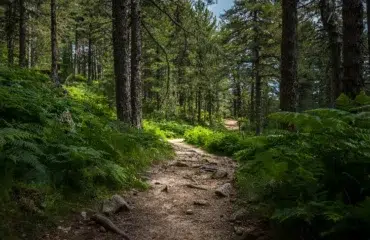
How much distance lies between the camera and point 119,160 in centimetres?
669

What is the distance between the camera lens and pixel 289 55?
7.53 m

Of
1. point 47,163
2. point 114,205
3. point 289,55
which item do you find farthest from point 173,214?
point 289,55

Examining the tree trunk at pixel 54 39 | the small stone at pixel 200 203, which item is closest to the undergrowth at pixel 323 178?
the small stone at pixel 200 203

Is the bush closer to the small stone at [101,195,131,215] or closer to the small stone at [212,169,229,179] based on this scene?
the small stone at [101,195,131,215]

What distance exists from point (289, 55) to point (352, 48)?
5.85 feet

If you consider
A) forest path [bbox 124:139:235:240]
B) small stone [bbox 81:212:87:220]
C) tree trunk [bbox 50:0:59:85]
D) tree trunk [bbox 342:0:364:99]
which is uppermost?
tree trunk [bbox 50:0:59:85]

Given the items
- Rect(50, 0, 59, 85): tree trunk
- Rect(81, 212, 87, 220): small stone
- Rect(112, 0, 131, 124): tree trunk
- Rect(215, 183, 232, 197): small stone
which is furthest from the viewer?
Rect(50, 0, 59, 85): tree trunk

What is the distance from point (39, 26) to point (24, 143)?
69.8 ft

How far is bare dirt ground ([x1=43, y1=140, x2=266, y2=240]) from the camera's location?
167 inches

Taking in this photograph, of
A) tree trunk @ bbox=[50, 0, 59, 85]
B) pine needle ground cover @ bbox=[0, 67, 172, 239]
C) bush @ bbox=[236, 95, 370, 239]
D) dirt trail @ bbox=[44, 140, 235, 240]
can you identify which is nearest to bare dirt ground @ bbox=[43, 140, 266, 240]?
dirt trail @ bbox=[44, 140, 235, 240]

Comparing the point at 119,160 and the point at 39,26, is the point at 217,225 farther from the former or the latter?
the point at 39,26

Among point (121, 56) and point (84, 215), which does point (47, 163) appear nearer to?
point (84, 215)

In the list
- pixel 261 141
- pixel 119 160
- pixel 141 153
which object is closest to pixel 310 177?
pixel 261 141

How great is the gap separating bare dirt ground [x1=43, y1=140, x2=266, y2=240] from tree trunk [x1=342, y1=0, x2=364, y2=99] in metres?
2.86
